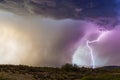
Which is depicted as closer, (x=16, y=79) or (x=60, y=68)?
(x=16, y=79)

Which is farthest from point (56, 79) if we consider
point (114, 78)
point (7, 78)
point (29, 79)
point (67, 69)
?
point (67, 69)

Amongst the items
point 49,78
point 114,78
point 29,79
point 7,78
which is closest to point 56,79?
point 49,78

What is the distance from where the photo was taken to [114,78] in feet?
217

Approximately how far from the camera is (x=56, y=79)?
85.6m

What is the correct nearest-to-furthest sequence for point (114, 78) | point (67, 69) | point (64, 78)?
point (114, 78)
point (64, 78)
point (67, 69)

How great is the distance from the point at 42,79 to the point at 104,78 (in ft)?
71.5

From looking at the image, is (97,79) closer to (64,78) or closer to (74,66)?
(64,78)

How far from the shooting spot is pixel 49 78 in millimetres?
86062

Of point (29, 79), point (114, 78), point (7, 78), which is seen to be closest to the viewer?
point (114, 78)

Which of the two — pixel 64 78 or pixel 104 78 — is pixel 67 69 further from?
pixel 104 78

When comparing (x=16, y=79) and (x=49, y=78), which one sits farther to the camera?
(x=49, y=78)

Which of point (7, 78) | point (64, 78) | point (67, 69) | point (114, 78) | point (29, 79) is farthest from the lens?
point (67, 69)

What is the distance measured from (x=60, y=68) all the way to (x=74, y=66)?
5.48 m

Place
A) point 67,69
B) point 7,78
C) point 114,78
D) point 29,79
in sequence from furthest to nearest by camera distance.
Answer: point 67,69
point 29,79
point 7,78
point 114,78
